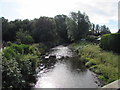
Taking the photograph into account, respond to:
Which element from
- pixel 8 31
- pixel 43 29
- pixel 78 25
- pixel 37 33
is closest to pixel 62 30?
pixel 78 25

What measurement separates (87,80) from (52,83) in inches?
103

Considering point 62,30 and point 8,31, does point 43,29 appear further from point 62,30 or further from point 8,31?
point 62,30

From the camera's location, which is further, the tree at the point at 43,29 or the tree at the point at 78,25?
the tree at the point at 78,25

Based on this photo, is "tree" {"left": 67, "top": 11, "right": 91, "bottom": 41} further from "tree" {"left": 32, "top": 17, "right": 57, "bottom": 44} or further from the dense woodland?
"tree" {"left": 32, "top": 17, "right": 57, "bottom": 44}

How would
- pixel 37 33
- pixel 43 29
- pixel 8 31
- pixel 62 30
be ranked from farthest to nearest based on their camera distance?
pixel 62 30
pixel 8 31
pixel 37 33
pixel 43 29

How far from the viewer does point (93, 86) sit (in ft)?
25.6

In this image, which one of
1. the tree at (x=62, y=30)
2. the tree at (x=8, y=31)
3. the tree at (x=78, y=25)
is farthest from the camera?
the tree at (x=62, y=30)

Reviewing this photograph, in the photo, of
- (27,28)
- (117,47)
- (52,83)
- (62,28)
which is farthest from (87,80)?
(62,28)

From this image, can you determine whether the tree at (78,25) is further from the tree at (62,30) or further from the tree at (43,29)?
the tree at (62,30)

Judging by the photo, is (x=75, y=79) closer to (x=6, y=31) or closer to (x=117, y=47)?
(x=117, y=47)

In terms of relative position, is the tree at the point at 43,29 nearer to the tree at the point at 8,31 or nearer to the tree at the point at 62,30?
the tree at the point at 8,31

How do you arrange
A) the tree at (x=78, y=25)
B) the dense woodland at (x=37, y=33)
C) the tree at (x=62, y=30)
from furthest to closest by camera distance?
the tree at (x=62, y=30) < the tree at (x=78, y=25) < the dense woodland at (x=37, y=33)

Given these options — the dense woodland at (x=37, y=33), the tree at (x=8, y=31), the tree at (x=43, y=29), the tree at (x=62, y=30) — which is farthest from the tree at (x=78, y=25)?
the tree at (x=8, y=31)

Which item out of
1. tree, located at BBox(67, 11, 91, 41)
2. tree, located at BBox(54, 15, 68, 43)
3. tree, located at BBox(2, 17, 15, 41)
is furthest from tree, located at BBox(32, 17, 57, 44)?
tree, located at BBox(54, 15, 68, 43)
